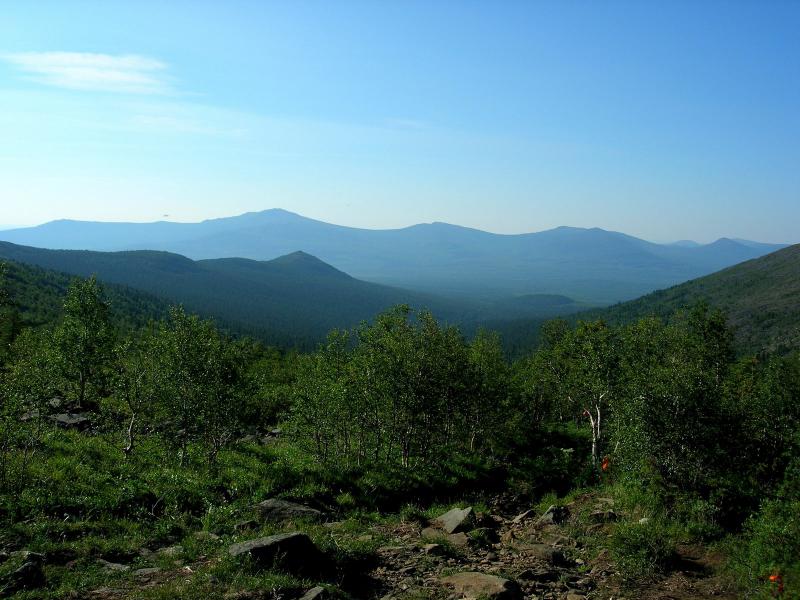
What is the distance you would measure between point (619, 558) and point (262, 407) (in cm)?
3926

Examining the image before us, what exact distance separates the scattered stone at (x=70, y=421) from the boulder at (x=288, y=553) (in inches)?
1123

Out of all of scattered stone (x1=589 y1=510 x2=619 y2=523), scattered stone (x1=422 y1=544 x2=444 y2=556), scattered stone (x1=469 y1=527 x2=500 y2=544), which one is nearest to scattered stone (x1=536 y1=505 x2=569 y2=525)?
scattered stone (x1=589 y1=510 x2=619 y2=523)

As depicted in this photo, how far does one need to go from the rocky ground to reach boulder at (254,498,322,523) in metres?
0.05

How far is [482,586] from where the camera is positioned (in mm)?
14961

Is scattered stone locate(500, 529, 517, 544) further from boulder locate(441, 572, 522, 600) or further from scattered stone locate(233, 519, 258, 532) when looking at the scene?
scattered stone locate(233, 519, 258, 532)

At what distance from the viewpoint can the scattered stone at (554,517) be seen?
24.2 m

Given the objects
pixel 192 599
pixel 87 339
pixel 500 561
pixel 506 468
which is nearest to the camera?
pixel 192 599

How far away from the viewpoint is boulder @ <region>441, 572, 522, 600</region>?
570 inches

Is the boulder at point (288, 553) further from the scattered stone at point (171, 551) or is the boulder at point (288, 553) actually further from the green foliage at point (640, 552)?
the green foliage at point (640, 552)

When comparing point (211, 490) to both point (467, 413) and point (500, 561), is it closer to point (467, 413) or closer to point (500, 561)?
point (500, 561)

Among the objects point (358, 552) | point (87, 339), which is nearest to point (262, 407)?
point (87, 339)

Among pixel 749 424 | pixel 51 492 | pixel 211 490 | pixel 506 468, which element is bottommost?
pixel 506 468

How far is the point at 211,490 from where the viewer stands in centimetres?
2444

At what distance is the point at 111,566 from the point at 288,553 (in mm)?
5927
